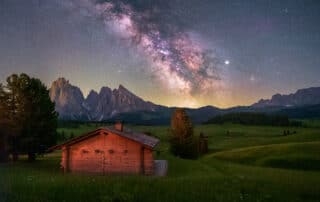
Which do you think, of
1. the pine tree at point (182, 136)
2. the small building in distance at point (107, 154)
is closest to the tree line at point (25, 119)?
the small building in distance at point (107, 154)

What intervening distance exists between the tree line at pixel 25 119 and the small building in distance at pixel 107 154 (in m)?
10.1

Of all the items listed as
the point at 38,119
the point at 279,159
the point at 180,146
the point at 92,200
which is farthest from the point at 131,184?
the point at 180,146

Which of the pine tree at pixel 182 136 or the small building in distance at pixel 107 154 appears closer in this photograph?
the small building in distance at pixel 107 154

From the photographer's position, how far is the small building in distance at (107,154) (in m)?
42.8

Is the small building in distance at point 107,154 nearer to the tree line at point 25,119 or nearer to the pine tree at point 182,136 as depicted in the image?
the tree line at point 25,119

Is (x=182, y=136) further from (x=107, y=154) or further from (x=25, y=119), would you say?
(x=25, y=119)

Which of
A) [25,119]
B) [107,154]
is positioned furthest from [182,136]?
[25,119]

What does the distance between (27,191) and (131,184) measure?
6.07 meters

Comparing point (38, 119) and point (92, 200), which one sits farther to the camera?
point (38, 119)

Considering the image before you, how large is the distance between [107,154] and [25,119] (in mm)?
16689

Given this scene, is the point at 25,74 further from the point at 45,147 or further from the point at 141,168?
the point at 141,168

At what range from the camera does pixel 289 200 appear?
19.1 meters

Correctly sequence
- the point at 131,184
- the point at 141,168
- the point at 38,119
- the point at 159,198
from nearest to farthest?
the point at 159,198 < the point at 131,184 < the point at 141,168 < the point at 38,119

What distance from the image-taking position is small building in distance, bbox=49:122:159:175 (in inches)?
1684
